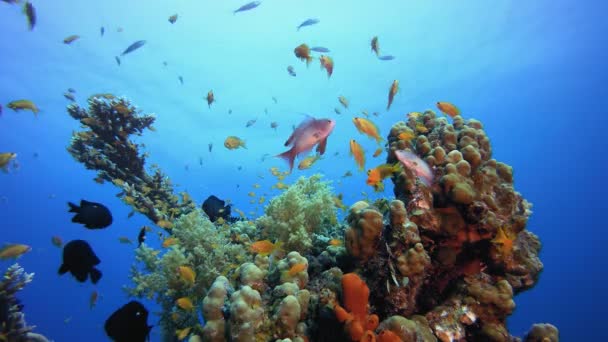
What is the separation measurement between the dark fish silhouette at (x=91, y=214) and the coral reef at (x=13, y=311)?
0.97 meters

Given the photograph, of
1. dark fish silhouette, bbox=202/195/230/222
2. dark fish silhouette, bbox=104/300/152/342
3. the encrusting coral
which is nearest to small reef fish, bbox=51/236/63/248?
dark fish silhouette, bbox=202/195/230/222

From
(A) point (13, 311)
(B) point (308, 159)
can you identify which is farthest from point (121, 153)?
(B) point (308, 159)

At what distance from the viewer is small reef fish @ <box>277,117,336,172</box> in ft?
8.84

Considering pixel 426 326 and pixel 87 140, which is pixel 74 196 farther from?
pixel 426 326

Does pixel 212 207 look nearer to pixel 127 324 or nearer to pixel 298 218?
pixel 298 218

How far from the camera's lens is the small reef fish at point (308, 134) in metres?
2.69

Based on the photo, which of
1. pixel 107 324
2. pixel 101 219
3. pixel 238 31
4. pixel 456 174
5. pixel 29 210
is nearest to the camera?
pixel 107 324

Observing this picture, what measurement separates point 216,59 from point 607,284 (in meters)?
92.9

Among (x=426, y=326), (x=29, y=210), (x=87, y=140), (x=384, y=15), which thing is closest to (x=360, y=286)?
(x=426, y=326)

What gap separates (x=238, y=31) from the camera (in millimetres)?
27812

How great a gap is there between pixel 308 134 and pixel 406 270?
5.83 feet

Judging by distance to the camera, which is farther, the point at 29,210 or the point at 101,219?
the point at 29,210

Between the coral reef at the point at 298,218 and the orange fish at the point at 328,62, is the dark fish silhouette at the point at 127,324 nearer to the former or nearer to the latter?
the coral reef at the point at 298,218

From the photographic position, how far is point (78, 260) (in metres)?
4.16
